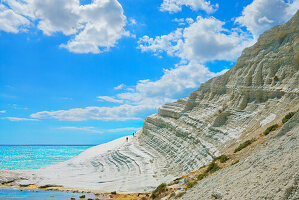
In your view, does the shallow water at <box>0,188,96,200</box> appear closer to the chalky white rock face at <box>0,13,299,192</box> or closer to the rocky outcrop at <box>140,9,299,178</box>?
the chalky white rock face at <box>0,13,299,192</box>

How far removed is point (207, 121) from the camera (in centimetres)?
3056

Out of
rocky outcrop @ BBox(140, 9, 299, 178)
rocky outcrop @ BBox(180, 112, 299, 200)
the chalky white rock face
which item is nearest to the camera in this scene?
rocky outcrop @ BBox(180, 112, 299, 200)

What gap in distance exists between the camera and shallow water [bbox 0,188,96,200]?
25.8 meters

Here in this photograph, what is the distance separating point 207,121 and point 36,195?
926 inches

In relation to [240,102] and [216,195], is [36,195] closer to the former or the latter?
[216,195]

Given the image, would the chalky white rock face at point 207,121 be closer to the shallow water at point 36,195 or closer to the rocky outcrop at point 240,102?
the rocky outcrop at point 240,102

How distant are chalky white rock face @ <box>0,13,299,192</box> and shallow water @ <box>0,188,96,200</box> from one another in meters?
4.00

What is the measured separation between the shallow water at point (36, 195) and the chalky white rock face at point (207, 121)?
3998mm

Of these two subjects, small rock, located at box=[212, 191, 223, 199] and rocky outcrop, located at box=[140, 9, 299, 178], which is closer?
small rock, located at box=[212, 191, 223, 199]

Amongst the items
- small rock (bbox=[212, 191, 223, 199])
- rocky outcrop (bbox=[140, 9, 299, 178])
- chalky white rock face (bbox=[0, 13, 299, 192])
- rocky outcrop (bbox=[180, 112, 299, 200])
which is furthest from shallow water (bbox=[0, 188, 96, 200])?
small rock (bbox=[212, 191, 223, 199])

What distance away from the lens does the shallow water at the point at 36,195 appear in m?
25.8

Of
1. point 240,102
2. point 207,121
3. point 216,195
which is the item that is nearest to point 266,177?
point 216,195

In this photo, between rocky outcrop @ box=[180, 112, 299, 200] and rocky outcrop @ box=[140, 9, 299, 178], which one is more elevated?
rocky outcrop @ box=[140, 9, 299, 178]

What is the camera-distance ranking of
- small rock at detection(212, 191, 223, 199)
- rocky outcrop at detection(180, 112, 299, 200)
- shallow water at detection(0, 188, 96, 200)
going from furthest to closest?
shallow water at detection(0, 188, 96, 200) < small rock at detection(212, 191, 223, 199) < rocky outcrop at detection(180, 112, 299, 200)
